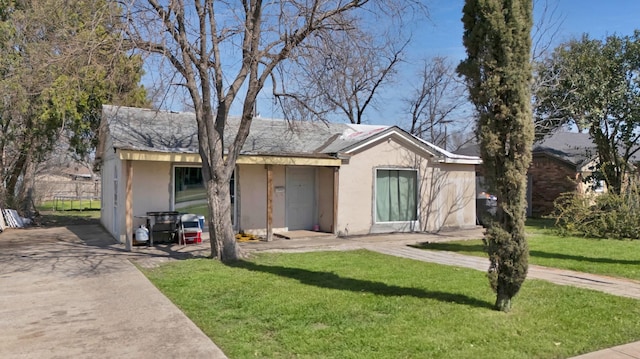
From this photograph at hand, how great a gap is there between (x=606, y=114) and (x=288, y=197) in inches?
523

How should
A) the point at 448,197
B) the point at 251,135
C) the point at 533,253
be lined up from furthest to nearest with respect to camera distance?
the point at 448,197 < the point at 251,135 < the point at 533,253

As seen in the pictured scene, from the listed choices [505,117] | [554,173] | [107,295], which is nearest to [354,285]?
[505,117]

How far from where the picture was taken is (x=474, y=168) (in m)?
17.6

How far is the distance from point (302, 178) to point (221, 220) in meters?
5.84

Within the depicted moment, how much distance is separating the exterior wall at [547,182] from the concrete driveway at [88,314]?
1909 cm

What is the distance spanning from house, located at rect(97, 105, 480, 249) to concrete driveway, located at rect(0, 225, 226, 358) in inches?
121

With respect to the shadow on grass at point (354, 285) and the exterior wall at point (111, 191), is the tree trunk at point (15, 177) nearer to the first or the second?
the exterior wall at point (111, 191)

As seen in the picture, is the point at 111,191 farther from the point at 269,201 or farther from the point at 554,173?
the point at 554,173

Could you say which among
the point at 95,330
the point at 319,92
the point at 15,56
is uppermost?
the point at 15,56

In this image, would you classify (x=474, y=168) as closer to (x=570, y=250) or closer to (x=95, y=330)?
(x=570, y=250)

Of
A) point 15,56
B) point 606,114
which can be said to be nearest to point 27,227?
point 15,56

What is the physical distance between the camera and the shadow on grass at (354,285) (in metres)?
6.74

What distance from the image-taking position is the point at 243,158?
12992 millimetres

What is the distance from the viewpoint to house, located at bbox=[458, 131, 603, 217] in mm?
21734
